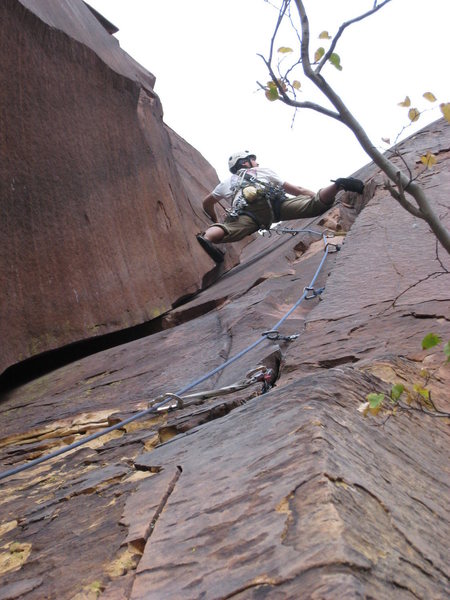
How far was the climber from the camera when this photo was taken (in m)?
6.46

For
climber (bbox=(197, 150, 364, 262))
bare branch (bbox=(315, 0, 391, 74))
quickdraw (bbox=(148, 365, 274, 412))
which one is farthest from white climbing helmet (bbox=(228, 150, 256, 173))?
bare branch (bbox=(315, 0, 391, 74))

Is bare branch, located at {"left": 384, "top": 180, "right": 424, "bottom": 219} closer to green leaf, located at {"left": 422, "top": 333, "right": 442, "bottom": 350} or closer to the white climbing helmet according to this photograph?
green leaf, located at {"left": 422, "top": 333, "right": 442, "bottom": 350}

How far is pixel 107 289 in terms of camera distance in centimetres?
498

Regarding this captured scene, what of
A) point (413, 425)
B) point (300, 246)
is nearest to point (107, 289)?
point (300, 246)

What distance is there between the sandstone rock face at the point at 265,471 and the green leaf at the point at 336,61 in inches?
27.4

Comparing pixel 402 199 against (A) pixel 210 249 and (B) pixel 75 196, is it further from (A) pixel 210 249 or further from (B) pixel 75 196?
(A) pixel 210 249

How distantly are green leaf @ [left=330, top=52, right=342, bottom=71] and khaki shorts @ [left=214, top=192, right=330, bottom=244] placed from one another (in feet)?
15.4

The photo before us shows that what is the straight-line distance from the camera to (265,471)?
1.64 meters

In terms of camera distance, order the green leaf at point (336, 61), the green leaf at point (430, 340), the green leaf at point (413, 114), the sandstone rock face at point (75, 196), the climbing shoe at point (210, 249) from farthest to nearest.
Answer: the climbing shoe at point (210, 249) < the sandstone rock face at point (75, 196) < the green leaf at point (336, 61) < the green leaf at point (413, 114) < the green leaf at point (430, 340)

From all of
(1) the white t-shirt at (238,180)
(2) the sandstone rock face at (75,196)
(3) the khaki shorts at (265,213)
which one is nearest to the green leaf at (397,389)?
(2) the sandstone rock face at (75,196)

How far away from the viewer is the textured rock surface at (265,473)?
1341 mm

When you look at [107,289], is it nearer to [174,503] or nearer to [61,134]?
[61,134]

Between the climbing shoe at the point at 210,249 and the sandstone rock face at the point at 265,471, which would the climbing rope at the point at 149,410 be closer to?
the sandstone rock face at the point at 265,471

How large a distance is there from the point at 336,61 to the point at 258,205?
4808 mm
